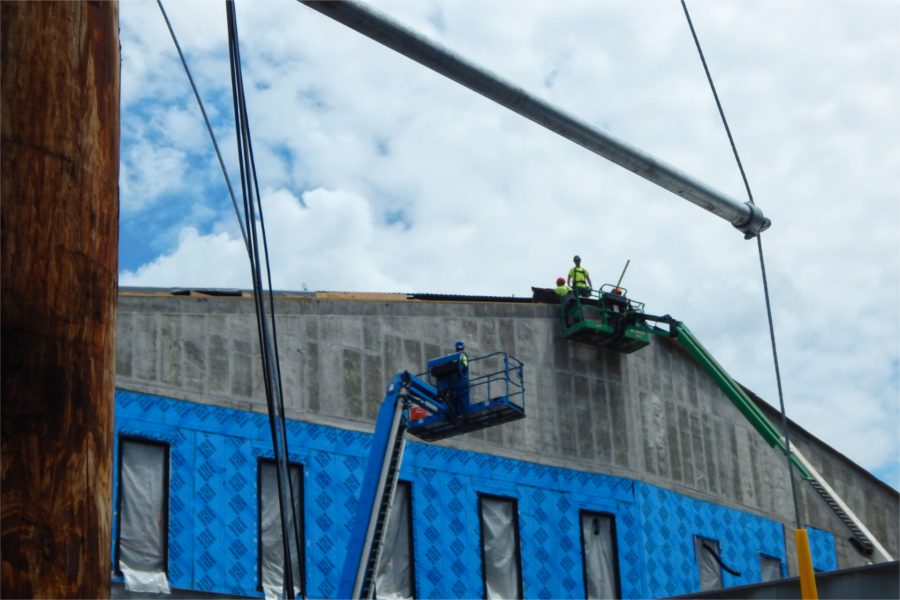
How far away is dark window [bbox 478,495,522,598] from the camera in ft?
96.9

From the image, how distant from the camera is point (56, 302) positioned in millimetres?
4285

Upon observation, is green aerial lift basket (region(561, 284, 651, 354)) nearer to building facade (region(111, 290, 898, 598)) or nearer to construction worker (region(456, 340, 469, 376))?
building facade (region(111, 290, 898, 598))

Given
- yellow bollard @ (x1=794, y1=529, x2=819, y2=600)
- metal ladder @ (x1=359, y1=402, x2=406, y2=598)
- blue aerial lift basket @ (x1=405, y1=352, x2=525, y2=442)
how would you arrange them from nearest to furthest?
yellow bollard @ (x1=794, y1=529, x2=819, y2=600) < metal ladder @ (x1=359, y1=402, x2=406, y2=598) < blue aerial lift basket @ (x1=405, y1=352, x2=525, y2=442)

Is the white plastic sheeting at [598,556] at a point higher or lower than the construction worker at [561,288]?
lower

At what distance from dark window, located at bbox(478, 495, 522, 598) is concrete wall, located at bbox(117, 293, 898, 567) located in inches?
53.9

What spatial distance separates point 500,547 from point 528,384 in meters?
4.42

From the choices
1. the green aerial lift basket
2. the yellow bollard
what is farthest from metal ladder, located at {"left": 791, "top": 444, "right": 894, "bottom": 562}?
the yellow bollard

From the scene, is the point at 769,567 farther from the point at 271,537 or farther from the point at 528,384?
the point at 271,537

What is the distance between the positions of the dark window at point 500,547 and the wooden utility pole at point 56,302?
25.7 meters

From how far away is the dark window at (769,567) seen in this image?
36.9m

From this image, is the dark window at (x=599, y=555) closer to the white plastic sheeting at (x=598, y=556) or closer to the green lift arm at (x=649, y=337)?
the white plastic sheeting at (x=598, y=556)

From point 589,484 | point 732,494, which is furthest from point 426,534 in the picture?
point 732,494

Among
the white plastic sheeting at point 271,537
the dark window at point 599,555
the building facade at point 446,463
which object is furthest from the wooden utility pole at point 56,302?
the dark window at point 599,555

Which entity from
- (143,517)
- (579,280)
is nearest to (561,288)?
(579,280)
